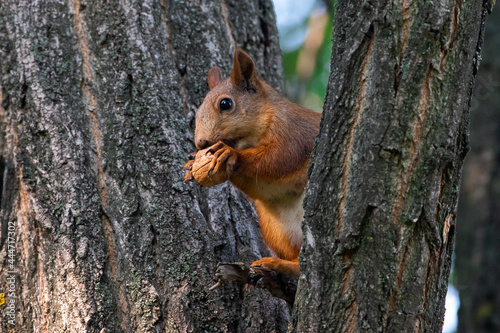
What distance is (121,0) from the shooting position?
10.00ft

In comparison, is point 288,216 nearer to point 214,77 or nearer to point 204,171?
point 204,171

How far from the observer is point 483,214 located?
490cm

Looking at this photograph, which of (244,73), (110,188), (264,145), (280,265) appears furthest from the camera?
(244,73)

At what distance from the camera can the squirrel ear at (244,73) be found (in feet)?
9.69

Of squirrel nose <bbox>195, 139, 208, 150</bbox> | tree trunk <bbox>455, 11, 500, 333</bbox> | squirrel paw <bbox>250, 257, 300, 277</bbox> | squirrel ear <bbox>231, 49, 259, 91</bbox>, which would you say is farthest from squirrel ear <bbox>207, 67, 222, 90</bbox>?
tree trunk <bbox>455, 11, 500, 333</bbox>

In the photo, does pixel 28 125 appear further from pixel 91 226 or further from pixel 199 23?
pixel 199 23

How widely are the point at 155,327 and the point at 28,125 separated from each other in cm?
122

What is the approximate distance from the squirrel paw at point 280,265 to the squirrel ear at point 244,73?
1.01 meters

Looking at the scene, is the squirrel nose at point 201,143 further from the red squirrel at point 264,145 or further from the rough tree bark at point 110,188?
the rough tree bark at point 110,188

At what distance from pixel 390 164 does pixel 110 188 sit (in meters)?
1.51

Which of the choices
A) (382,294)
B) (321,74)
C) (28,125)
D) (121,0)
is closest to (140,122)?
(28,125)

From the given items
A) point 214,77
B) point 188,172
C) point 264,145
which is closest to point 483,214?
point 264,145

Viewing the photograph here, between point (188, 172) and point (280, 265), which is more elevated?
point (188, 172)

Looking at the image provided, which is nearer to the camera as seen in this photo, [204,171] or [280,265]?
[204,171]
